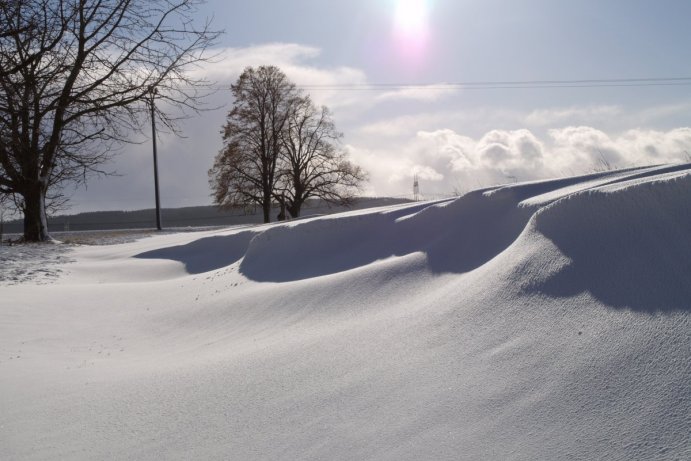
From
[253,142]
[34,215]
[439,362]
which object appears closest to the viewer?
[439,362]

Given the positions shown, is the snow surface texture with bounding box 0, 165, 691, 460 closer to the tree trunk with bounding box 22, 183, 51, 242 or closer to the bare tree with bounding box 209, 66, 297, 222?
the tree trunk with bounding box 22, 183, 51, 242

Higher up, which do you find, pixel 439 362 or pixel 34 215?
pixel 34 215

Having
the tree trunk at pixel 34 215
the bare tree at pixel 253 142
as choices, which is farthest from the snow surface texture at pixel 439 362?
the bare tree at pixel 253 142

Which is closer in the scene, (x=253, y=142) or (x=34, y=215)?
(x=34, y=215)

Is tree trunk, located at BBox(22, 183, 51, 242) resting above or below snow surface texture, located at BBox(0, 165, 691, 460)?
above

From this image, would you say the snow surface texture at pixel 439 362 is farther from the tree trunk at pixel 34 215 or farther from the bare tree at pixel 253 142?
the bare tree at pixel 253 142

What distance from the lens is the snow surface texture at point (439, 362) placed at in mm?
2631

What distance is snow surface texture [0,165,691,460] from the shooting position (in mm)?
2631

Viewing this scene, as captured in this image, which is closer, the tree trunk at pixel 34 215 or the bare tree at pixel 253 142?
the tree trunk at pixel 34 215

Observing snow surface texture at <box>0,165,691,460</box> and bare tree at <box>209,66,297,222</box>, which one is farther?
bare tree at <box>209,66,297,222</box>

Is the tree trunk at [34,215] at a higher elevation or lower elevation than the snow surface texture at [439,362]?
higher

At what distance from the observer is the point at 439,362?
3.38m

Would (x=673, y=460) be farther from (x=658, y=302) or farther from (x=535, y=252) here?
(x=535, y=252)

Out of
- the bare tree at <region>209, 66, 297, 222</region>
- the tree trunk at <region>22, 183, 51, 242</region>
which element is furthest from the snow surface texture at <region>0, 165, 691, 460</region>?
the bare tree at <region>209, 66, 297, 222</region>
